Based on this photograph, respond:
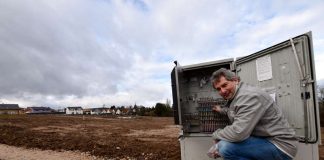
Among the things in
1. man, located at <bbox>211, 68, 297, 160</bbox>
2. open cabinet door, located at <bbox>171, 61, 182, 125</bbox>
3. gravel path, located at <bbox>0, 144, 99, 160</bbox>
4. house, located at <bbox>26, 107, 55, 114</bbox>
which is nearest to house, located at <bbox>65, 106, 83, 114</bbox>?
house, located at <bbox>26, 107, 55, 114</bbox>

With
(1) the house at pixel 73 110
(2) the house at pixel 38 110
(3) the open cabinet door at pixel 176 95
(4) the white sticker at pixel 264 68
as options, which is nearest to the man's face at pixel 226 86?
(4) the white sticker at pixel 264 68

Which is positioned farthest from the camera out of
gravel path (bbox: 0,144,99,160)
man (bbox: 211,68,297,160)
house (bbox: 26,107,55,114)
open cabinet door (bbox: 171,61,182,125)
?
house (bbox: 26,107,55,114)

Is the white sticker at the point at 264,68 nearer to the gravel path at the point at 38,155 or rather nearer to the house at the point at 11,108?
the gravel path at the point at 38,155

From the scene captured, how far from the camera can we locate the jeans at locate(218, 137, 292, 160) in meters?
2.94

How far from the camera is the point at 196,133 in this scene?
5.07 meters

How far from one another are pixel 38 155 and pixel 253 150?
27.7ft

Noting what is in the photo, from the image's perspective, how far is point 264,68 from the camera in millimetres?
4312

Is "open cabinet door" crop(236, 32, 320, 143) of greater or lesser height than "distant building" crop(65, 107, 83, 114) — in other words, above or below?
above

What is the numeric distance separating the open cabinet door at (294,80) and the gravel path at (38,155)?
21.6ft

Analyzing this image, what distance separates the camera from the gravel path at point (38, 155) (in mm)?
9508

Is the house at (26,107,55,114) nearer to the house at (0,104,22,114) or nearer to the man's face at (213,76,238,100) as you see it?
the house at (0,104,22,114)

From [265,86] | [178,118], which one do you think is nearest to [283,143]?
[265,86]

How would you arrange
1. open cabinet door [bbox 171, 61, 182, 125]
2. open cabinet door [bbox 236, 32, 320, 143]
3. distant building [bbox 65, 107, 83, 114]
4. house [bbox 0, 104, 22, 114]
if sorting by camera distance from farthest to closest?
house [bbox 0, 104, 22, 114], distant building [bbox 65, 107, 83, 114], open cabinet door [bbox 171, 61, 182, 125], open cabinet door [bbox 236, 32, 320, 143]

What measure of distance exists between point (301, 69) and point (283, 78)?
446mm
